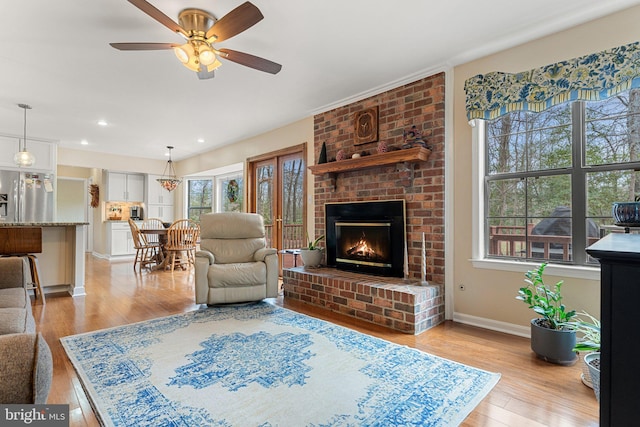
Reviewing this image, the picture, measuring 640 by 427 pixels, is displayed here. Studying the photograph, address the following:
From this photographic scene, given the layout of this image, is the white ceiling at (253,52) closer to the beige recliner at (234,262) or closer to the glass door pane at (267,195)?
the glass door pane at (267,195)

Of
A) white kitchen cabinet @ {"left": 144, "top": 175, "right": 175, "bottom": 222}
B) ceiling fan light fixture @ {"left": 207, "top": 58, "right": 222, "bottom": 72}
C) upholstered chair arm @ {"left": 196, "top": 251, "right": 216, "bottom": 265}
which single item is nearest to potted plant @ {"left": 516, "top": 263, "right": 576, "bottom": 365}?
ceiling fan light fixture @ {"left": 207, "top": 58, "right": 222, "bottom": 72}

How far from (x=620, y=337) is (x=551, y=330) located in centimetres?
175

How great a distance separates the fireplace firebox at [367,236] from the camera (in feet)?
11.6

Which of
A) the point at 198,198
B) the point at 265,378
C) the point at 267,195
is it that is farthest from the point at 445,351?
the point at 198,198

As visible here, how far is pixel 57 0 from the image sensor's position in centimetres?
223

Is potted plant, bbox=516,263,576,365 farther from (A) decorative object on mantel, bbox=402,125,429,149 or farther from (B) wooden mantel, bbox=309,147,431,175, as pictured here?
(A) decorative object on mantel, bbox=402,125,429,149

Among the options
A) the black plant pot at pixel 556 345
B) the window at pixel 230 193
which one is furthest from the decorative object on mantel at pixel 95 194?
the black plant pot at pixel 556 345

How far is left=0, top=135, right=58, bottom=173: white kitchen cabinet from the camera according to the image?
5.61 m

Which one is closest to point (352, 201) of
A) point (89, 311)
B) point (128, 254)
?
point (89, 311)

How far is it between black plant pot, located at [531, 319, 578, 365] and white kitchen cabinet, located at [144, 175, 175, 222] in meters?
8.30

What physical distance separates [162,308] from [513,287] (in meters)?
3.45

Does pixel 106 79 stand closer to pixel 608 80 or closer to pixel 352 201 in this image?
pixel 352 201

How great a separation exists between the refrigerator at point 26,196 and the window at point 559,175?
22.4 feet

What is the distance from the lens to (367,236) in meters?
3.81
